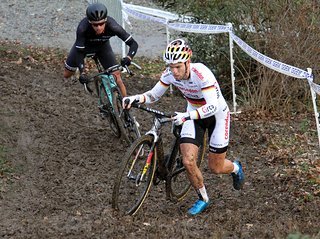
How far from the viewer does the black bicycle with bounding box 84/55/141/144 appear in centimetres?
989

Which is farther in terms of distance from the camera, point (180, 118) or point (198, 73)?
point (198, 73)

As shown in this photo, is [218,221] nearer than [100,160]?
Yes

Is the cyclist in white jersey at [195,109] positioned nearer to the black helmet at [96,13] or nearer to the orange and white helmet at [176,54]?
the orange and white helmet at [176,54]

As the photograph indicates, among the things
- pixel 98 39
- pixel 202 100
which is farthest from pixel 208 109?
pixel 98 39

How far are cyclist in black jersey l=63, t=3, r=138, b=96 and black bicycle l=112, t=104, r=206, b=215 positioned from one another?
2.35m

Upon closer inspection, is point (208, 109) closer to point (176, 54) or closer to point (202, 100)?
point (202, 100)

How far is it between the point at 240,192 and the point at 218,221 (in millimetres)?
1634

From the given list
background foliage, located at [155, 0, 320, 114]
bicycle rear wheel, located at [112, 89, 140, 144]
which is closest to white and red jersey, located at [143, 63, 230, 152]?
bicycle rear wheel, located at [112, 89, 140, 144]

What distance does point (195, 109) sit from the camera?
7.82 metres

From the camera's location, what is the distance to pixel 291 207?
26.7ft

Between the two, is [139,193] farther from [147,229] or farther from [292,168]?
[292,168]

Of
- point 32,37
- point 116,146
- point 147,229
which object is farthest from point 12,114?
point 32,37

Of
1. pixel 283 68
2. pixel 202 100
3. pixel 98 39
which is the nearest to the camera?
pixel 202 100

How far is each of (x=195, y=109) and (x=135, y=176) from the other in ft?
3.33
